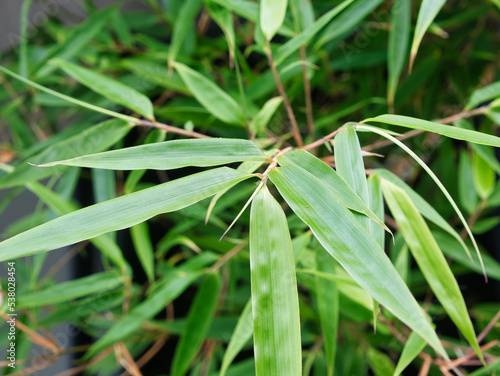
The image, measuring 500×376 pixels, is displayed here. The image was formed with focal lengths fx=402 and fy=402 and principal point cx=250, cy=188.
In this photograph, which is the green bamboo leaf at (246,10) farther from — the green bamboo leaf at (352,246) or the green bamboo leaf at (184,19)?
the green bamboo leaf at (352,246)

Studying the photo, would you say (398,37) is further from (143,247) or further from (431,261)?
(143,247)

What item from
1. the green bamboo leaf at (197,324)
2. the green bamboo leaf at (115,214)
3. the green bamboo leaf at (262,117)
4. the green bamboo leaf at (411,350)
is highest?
the green bamboo leaf at (262,117)

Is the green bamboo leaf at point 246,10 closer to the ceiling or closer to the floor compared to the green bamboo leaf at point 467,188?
closer to the ceiling

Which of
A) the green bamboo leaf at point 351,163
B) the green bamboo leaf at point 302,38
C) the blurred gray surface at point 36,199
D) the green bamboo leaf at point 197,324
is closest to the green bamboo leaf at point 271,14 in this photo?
the green bamboo leaf at point 302,38

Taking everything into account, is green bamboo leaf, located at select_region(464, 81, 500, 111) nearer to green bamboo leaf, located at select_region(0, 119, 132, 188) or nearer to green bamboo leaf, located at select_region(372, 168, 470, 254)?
green bamboo leaf, located at select_region(372, 168, 470, 254)

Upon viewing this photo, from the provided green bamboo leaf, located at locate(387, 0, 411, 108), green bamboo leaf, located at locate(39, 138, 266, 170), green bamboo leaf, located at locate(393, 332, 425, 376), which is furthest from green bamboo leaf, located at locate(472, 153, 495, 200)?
green bamboo leaf, located at locate(39, 138, 266, 170)

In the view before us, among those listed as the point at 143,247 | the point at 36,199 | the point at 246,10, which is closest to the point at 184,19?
the point at 246,10

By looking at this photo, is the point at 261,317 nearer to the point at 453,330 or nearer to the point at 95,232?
the point at 95,232
